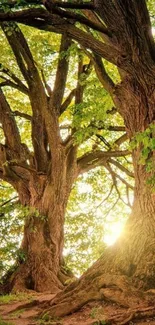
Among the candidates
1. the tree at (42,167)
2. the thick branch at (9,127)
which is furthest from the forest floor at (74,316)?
the thick branch at (9,127)

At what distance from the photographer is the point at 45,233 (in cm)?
1054

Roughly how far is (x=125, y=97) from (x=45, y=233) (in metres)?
5.44

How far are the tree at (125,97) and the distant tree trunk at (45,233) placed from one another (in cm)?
392

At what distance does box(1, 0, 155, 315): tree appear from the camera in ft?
18.1

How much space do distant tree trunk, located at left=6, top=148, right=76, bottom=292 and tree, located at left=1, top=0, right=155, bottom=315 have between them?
3919mm

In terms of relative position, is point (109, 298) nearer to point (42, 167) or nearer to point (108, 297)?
point (108, 297)

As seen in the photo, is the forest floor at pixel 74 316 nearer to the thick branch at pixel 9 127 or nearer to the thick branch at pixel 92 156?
the thick branch at pixel 9 127

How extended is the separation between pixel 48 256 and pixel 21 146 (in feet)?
11.7

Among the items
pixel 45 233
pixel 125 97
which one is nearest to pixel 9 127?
pixel 45 233

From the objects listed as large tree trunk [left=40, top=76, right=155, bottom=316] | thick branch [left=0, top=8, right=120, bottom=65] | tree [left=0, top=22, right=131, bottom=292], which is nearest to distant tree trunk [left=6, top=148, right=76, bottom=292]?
tree [left=0, top=22, right=131, bottom=292]

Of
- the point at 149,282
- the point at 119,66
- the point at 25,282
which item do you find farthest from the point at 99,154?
the point at 149,282

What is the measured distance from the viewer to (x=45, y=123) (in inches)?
434

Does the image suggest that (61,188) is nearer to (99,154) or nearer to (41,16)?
(99,154)

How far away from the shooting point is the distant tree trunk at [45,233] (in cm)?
980
